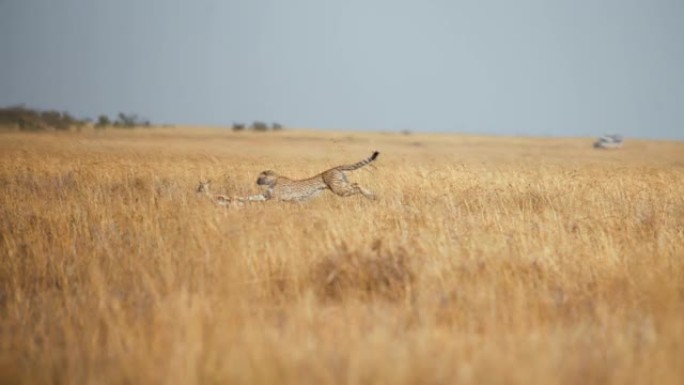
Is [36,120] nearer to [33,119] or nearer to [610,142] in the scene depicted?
[33,119]

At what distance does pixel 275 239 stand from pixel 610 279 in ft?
11.0

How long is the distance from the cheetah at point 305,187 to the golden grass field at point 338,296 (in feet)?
6.65

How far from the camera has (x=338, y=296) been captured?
561 centimetres

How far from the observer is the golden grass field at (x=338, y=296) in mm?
3730

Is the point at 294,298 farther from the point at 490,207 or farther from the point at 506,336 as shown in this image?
the point at 490,207

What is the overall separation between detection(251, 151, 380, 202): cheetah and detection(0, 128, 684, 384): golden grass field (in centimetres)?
203

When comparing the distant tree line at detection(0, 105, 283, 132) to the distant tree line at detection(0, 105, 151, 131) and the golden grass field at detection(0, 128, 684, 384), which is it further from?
the golden grass field at detection(0, 128, 684, 384)

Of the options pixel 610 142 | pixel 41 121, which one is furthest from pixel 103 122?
pixel 610 142

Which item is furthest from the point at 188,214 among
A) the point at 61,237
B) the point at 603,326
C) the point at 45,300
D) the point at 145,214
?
the point at 603,326

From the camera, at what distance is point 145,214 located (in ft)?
27.2

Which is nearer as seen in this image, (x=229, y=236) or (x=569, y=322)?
(x=569, y=322)

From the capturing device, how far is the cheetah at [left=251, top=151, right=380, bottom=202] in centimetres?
1162

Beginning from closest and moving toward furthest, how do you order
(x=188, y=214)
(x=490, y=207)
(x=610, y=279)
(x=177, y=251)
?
(x=610, y=279) → (x=177, y=251) → (x=188, y=214) → (x=490, y=207)

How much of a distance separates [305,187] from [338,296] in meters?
6.40
